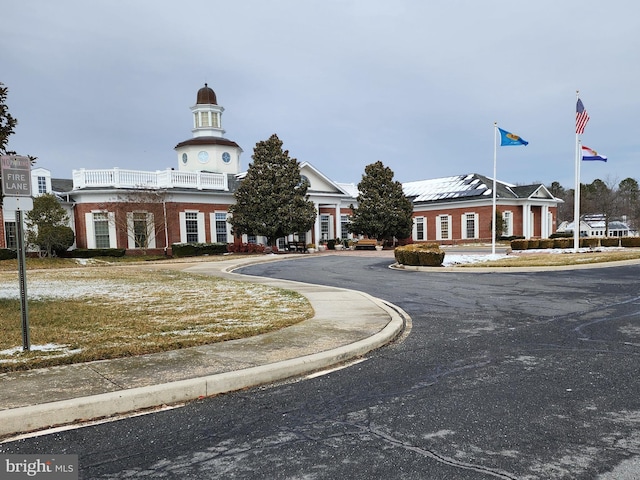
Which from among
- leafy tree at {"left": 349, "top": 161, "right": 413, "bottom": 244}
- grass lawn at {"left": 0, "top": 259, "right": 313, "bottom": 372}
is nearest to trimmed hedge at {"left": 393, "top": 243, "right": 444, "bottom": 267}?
grass lawn at {"left": 0, "top": 259, "right": 313, "bottom": 372}

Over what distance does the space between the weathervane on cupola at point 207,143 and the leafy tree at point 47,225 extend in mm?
15550

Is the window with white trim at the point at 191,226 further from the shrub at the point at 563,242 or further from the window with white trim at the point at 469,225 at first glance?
the window with white trim at the point at 469,225

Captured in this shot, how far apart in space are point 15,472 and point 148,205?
33217 mm

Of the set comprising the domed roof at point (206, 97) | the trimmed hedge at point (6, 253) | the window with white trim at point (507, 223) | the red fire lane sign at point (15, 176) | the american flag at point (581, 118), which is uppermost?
the domed roof at point (206, 97)

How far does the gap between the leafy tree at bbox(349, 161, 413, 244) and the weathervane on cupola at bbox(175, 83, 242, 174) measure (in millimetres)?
14184

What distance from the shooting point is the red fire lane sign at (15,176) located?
5.79m

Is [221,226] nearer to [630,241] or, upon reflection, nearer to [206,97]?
[206,97]

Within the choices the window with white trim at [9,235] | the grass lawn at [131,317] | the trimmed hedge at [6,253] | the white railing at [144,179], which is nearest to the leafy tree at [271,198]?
the white railing at [144,179]

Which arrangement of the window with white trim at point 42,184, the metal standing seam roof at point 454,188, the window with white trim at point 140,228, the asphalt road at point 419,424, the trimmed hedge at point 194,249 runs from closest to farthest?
the asphalt road at point 419,424 < the trimmed hedge at point 194,249 < the window with white trim at point 140,228 < the window with white trim at point 42,184 < the metal standing seam roof at point 454,188

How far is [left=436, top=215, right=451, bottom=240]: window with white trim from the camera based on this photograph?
5034cm

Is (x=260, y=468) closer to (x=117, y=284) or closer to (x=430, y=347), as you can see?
(x=430, y=347)

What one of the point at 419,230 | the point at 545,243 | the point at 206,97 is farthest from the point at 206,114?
the point at 545,243

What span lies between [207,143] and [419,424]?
44.3 meters

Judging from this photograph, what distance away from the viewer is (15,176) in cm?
589
